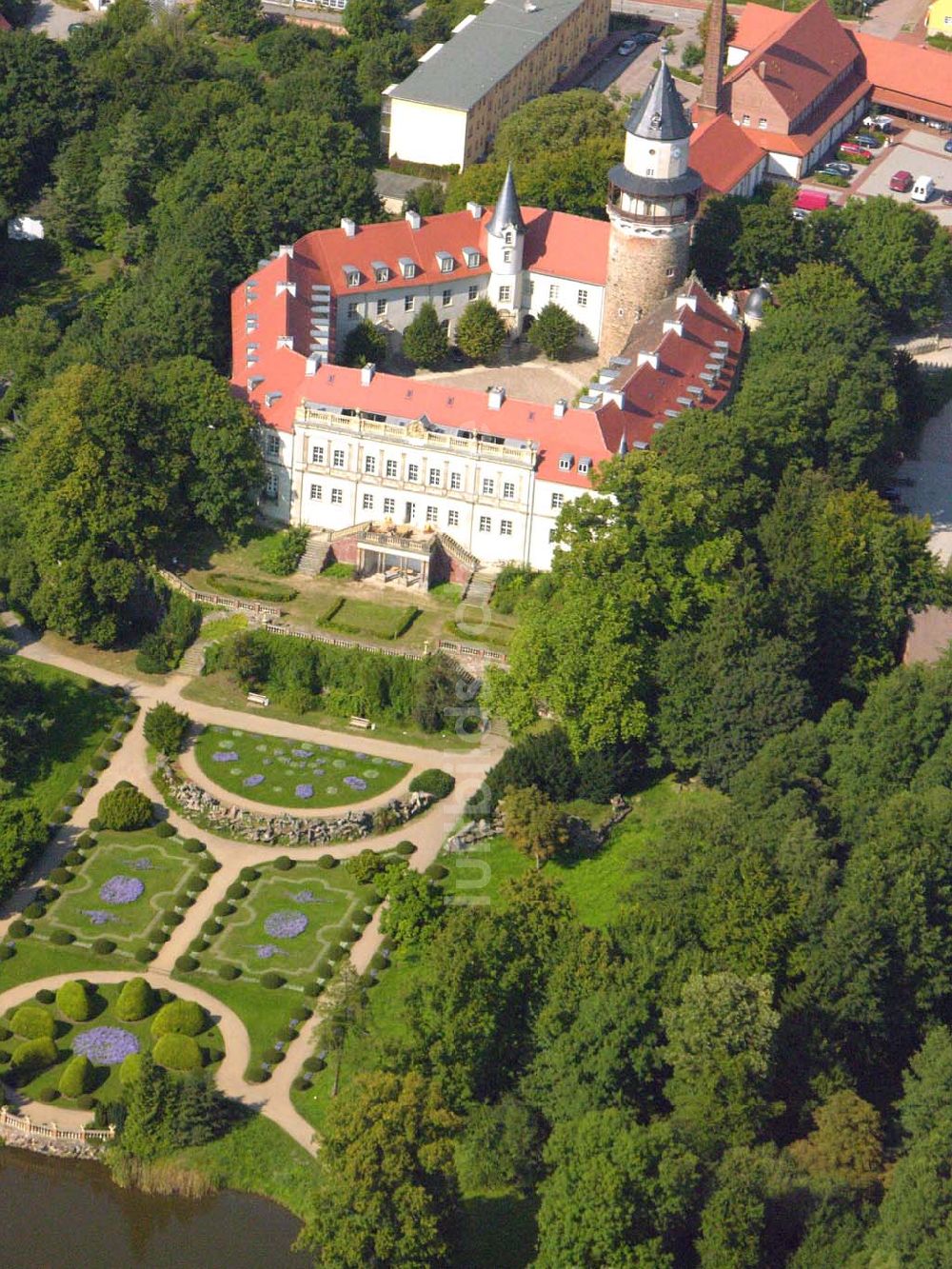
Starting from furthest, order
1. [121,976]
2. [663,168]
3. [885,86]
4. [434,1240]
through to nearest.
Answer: [885,86], [663,168], [121,976], [434,1240]

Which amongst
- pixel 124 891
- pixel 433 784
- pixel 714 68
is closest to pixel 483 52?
pixel 714 68

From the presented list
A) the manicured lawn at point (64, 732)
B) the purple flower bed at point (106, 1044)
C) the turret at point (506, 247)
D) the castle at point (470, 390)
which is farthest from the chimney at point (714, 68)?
the purple flower bed at point (106, 1044)

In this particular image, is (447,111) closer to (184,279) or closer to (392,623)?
(184,279)

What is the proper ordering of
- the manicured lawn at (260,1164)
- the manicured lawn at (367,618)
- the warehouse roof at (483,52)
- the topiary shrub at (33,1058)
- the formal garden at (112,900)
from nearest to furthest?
the manicured lawn at (260,1164)
the topiary shrub at (33,1058)
the formal garden at (112,900)
the manicured lawn at (367,618)
the warehouse roof at (483,52)

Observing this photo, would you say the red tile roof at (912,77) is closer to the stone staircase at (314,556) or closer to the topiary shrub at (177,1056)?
the stone staircase at (314,556)

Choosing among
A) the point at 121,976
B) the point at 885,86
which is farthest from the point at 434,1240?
the point at 885,86

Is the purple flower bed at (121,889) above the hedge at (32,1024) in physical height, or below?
below

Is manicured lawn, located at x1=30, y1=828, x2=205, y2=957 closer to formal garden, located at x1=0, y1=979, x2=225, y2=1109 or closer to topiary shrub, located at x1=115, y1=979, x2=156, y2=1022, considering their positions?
topiary shrub, located at x1=115, y1=979, x2=156, y2=1022
